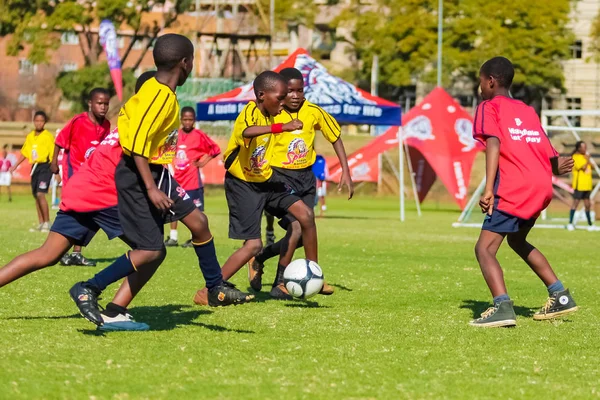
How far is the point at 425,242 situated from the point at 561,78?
34638mm

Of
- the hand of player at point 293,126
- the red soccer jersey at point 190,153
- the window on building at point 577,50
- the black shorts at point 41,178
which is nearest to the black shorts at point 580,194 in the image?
the red soccer jersey at point 190,153

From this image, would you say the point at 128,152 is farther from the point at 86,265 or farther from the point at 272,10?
the point at 272,10

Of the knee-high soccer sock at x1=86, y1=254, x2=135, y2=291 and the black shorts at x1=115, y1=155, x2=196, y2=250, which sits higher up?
the black shorts at x1=115, y1=155, x2=196, y2=250

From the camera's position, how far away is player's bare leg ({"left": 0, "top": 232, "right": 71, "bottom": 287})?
7.32 meters

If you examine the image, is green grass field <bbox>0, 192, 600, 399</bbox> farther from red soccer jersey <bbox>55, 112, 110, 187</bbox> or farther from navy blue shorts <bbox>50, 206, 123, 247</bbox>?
red soccer jersey <bbox>55, 112, 110, 187</bbox>

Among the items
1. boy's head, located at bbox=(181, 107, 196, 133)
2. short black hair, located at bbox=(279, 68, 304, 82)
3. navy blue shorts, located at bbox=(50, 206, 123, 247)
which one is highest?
short black hair, located at bbox=(279, 68, 304, 82)

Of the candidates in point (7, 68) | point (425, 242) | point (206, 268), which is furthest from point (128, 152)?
point (7, 68)

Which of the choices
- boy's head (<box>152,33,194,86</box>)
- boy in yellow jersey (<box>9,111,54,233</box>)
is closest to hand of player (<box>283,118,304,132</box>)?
boy's head (<box>152,33,194,86</box>)

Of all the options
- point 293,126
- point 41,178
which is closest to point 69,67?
point 41,178

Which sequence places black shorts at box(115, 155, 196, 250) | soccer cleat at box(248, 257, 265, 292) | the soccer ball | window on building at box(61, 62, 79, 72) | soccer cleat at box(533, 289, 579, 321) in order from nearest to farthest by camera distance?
black shorts at box(115, 155, 196, 250)
soccer cleat at box(533, 289, 579, 321)
the soccer ball
soccer cleat at box(248, 257, 265, 292)
window on building at box(61, 62, 79, 72)

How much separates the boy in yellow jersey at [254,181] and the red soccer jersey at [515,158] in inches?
69.7

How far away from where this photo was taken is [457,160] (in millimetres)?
29906

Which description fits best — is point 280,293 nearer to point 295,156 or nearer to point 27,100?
point 295,156

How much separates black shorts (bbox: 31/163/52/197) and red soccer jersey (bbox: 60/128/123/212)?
9.55 metres
